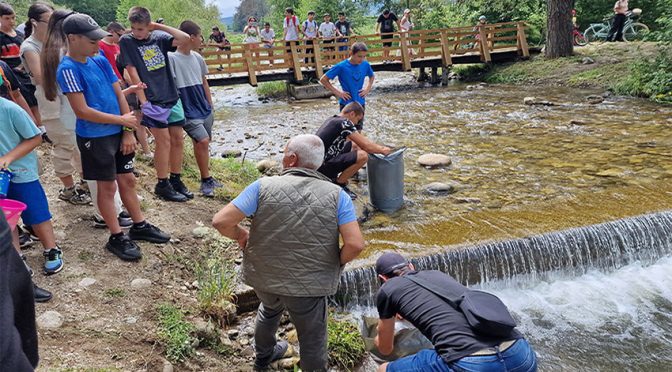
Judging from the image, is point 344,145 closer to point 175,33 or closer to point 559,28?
point 175,33

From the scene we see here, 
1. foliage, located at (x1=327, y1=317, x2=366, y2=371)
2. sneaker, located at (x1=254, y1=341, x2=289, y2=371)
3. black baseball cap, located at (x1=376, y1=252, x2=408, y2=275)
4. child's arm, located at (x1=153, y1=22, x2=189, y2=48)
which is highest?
child's arm, located at (x1=153, y1=22, x2=189, y2=48)

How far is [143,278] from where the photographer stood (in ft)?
12.7

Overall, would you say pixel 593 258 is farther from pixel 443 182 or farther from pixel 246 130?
pixel 246 130

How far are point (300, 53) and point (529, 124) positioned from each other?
7999 mm

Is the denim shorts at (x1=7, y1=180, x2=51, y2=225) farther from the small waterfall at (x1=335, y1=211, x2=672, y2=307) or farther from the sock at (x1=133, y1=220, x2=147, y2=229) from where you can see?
the small waterfall at (x1=335, y1=211, x2=672, y2=307)

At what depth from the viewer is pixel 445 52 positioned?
16.6m

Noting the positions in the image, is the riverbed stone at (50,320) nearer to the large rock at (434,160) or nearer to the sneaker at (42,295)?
the sneaker at (42,295)

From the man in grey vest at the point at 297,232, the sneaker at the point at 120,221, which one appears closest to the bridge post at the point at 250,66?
the sneaker at the point at 120,221

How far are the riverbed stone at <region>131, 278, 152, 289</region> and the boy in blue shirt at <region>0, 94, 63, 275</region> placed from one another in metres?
0.55

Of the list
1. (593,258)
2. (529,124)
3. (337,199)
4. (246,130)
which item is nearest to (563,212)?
(593,258)

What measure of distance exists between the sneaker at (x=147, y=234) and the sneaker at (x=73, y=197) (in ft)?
2.67

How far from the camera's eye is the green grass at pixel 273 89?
53.3 feet

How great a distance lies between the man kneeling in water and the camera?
5.13 metres

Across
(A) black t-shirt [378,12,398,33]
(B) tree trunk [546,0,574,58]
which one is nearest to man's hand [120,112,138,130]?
(A) black t-shirt [378,12,398,33]
